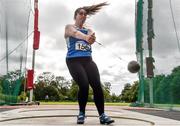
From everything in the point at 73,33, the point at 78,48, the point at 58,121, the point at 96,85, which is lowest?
the point at 58,121

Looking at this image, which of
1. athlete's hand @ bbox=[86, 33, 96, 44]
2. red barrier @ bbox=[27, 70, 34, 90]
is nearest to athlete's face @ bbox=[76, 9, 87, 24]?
athlete's hand @ bbox=[86, 33, 96, 44]

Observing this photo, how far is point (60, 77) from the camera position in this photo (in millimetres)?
101375

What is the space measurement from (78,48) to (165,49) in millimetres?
8526

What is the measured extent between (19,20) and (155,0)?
519 centimetres

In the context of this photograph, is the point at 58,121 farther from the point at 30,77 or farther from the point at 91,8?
the point at 30,77

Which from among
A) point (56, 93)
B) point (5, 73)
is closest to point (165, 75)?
point (5, 73)

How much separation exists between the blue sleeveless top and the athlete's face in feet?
0.92

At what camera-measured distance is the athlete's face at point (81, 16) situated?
210 inches

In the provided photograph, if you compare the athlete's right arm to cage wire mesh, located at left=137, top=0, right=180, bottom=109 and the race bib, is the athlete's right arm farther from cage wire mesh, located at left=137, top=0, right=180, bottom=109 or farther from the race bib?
cage wire mesh, located at left=137, top=0, right=180, bottom=109

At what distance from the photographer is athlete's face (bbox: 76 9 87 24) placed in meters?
5.34

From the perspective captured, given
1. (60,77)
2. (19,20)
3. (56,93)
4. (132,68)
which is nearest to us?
(132,68)

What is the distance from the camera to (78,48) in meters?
5.25

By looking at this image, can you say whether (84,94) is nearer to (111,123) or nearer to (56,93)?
(111,123)

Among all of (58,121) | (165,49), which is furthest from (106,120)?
(165,49)
